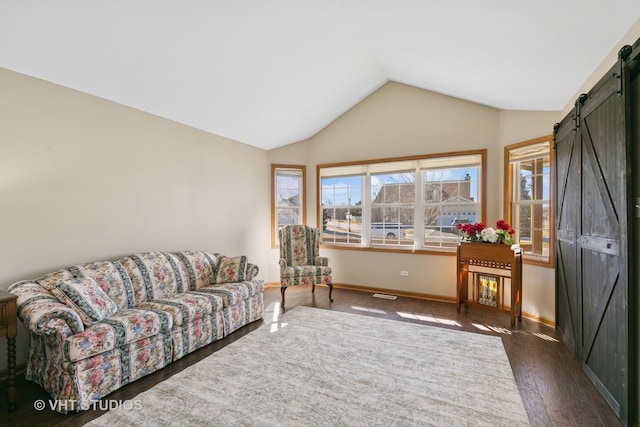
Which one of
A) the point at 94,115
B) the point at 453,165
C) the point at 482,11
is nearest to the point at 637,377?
the point at 482,11

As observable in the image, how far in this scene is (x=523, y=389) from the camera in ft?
7.19

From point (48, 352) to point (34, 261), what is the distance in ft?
2.96

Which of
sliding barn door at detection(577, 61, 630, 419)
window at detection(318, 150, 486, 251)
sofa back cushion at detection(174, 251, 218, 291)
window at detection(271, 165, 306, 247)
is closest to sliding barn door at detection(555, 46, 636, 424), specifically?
sliding barn door at detection(577, 61, 630, 419)

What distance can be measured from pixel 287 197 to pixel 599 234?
4.39 m

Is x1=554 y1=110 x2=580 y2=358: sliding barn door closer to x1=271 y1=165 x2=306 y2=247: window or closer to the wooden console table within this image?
the wooden console table

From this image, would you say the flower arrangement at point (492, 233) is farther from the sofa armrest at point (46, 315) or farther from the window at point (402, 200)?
the sofa armrest at point (46, 315)

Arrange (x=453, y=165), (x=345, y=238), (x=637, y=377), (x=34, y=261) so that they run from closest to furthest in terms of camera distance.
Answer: (x=637, y=377), (x=34, y=261), (x=453, y=165), (x=345, y=238)

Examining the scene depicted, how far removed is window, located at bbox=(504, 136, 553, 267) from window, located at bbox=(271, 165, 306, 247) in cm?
336

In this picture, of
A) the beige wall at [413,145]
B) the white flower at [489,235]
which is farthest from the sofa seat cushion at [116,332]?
the white flower at [489,235]

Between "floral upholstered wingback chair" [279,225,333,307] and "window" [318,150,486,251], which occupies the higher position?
"window" [318,150,486,251]

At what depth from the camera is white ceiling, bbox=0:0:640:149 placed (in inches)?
84.0

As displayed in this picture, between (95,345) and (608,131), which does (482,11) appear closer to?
(608,131)

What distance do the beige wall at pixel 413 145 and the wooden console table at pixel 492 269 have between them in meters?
0.28

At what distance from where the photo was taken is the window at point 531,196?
3.62m
